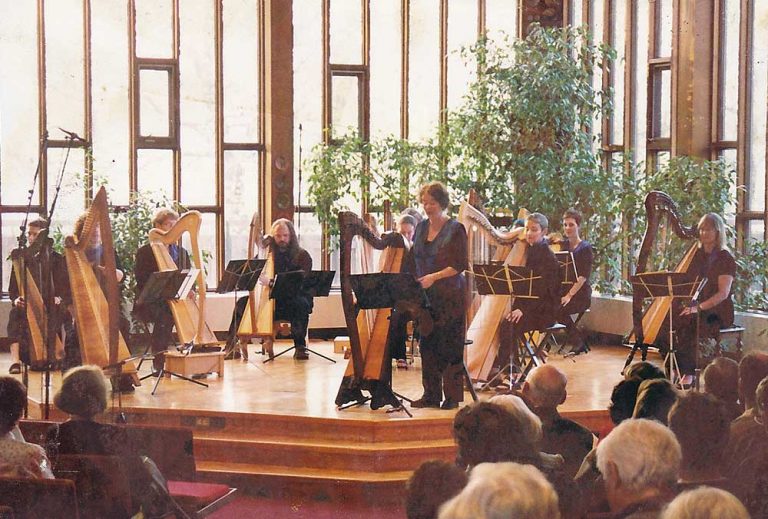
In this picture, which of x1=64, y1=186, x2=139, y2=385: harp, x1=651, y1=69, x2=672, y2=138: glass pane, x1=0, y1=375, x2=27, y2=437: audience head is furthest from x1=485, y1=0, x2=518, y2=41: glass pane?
x1=0, y1=375, x2=27, y2=437: audience head

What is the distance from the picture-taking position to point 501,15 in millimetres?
12414

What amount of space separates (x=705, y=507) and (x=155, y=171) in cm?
1009

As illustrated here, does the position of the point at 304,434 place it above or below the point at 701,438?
below

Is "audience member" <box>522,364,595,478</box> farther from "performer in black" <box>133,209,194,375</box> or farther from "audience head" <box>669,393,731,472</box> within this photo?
"performer in black" <box>133,209,194,375</box>

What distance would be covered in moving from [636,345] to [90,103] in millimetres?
6208

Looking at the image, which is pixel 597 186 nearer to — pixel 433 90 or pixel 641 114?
pixel 641 114

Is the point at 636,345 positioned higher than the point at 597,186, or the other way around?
the point at 597,186

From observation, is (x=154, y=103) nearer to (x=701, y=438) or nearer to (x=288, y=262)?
(x=288, y=262)

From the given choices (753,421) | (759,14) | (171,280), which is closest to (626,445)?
(753,421)

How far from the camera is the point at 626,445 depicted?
114 inches

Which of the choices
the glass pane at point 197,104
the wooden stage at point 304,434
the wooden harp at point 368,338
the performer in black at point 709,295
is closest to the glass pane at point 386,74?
the glass pane at point 197,104

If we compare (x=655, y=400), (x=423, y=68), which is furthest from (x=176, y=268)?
(x=655, y=400)

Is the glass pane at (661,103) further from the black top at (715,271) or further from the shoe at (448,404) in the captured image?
the shoe at (448,404)

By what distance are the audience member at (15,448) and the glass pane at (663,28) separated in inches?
318
